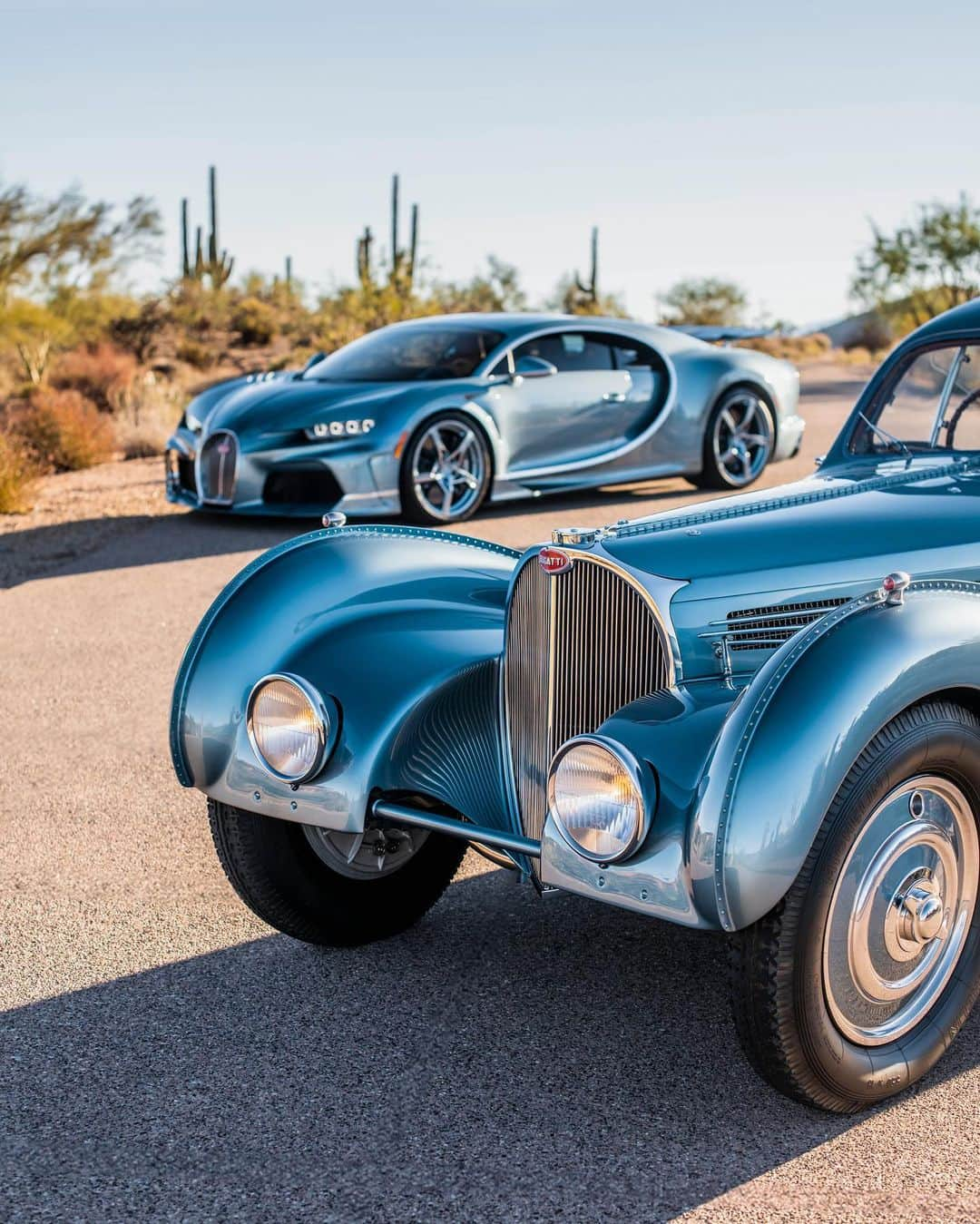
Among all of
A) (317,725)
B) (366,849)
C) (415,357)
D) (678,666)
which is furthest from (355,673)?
(415,357)

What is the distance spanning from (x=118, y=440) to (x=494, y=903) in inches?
569

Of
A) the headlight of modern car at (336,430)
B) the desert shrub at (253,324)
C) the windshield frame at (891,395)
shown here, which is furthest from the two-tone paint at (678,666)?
the desert shrub at (253,324)

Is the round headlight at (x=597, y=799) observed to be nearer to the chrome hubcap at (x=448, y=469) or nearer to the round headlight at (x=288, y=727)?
the round headlight at (x=288, y=727)

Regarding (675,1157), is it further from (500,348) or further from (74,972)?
(500,348)

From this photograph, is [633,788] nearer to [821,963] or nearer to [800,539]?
[821,963]

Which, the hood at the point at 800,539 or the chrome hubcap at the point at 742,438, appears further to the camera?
the chrome hubcap at the point at 742,438

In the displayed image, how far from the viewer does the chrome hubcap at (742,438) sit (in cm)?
1289

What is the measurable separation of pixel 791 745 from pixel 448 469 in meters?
8.55

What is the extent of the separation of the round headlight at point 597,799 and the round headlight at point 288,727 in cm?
81

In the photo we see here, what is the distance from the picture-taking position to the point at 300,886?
4.22 m

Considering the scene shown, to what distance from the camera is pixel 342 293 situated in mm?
28453

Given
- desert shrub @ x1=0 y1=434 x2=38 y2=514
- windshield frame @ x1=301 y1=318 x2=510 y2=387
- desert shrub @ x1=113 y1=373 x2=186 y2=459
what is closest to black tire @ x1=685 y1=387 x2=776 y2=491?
windshield frame @ x1=301 y1=318 x2=510 y2=387

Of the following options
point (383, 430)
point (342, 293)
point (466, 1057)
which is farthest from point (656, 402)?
point (342, 293)

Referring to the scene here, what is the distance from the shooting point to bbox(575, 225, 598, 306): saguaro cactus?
4224cm
